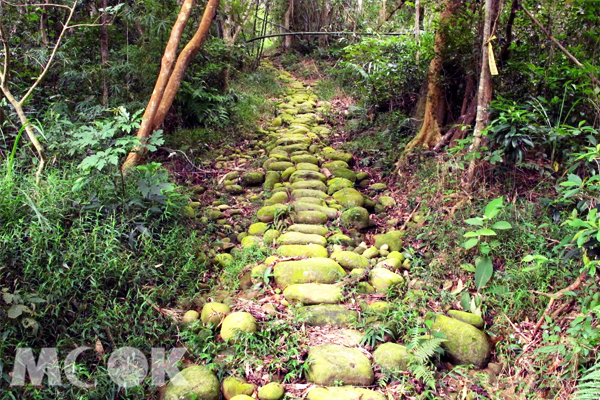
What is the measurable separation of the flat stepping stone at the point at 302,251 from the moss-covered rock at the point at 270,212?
55 cm

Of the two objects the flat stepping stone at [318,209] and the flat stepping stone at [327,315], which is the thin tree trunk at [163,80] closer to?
the flat stepping stone at [318,209]

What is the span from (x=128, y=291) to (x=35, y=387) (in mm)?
729

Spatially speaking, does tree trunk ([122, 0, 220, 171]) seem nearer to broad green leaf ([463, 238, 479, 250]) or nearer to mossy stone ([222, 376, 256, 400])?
mossy stone ([222, 376, 256, 400])

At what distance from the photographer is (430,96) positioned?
481cm

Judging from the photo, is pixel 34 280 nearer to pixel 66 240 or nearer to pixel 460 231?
pixel 66 240

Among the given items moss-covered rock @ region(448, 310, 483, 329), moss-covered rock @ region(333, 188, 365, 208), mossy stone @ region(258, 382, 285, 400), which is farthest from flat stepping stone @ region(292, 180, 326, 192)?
mossy stone @ region(258, 382, 285, 400)

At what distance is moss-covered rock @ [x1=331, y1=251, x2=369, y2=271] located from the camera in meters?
3.14

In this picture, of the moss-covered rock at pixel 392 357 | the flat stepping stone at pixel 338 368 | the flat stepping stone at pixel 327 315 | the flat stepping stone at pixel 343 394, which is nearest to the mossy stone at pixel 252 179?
the flat stepping stone at pixel 327 315

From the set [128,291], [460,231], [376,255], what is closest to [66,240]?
[128,291]

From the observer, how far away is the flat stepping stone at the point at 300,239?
135 inches

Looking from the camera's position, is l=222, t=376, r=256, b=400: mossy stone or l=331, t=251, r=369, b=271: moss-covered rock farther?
l=331, t=251, r=369, b=271: moss-covered rock

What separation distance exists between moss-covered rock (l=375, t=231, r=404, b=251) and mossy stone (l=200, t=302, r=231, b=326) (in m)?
1.48

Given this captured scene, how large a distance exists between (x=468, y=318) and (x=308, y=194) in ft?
6.93

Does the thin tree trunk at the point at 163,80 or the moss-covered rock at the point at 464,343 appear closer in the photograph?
the moss-covered rock at the point at 464,343
